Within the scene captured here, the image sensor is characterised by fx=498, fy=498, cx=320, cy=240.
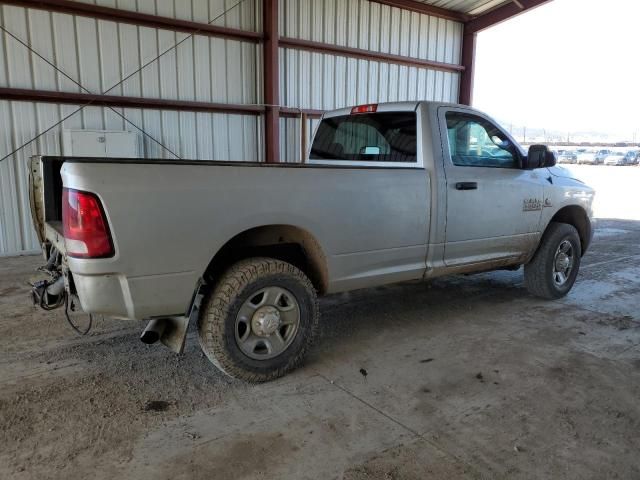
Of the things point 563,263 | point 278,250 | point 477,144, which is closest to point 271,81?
point 477,144

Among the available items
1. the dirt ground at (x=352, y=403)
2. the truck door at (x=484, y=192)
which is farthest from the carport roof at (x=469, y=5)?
the dirt ground at (x=352, y=403)

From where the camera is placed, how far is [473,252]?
4.58 metres

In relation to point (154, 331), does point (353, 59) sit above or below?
above

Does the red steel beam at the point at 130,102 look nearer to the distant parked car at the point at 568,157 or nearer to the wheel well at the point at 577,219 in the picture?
the wheel well at the point at 577,219

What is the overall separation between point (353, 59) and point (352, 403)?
9874mm

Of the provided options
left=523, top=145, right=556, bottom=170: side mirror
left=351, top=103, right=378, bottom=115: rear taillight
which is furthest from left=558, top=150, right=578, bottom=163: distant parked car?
left=351, top=103, right=378, bottom=115: rear taillight

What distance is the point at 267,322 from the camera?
3367 mm

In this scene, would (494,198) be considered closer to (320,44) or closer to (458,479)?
(458,479)

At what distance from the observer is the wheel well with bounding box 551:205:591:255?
5578 millimetres

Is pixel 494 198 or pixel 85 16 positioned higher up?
pixel 85 16

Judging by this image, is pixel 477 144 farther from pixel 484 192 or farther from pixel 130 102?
pixel 130 102

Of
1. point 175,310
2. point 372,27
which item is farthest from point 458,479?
point 372,27

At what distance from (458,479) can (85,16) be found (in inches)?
352

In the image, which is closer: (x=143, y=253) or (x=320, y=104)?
(x=143, y=253)
